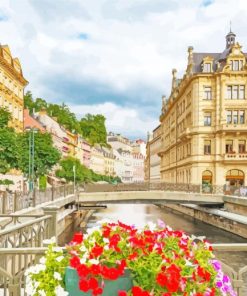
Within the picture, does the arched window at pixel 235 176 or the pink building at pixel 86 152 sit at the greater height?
the pink building at pixel 86 152

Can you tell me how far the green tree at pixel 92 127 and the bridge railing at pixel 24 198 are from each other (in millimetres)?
77831

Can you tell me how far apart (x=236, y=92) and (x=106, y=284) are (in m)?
47.6

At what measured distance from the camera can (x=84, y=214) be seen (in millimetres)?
49844

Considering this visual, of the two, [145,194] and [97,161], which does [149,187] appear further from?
[97,161]

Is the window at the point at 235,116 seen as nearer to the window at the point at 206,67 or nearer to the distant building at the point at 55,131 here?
the window at the point at 206,67

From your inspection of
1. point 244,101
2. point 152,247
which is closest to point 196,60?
point 244,101

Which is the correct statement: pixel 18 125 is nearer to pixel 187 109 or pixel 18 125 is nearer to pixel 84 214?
pixel 84 214

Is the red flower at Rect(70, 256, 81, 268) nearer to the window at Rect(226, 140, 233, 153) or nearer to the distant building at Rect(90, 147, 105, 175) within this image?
the window at Rect(226, 140, 233, 153)

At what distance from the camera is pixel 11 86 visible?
1941 inches

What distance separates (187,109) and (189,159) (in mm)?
6982

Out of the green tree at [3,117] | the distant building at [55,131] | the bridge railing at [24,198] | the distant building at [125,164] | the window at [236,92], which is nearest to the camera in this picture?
the bridge railing at [24,198]

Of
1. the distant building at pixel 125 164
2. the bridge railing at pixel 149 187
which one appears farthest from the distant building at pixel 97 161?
the bridge railing at pixel 149 187

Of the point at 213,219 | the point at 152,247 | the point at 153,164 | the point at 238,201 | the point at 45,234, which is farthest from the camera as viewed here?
the point at 153,164

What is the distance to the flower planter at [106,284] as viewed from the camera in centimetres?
338
